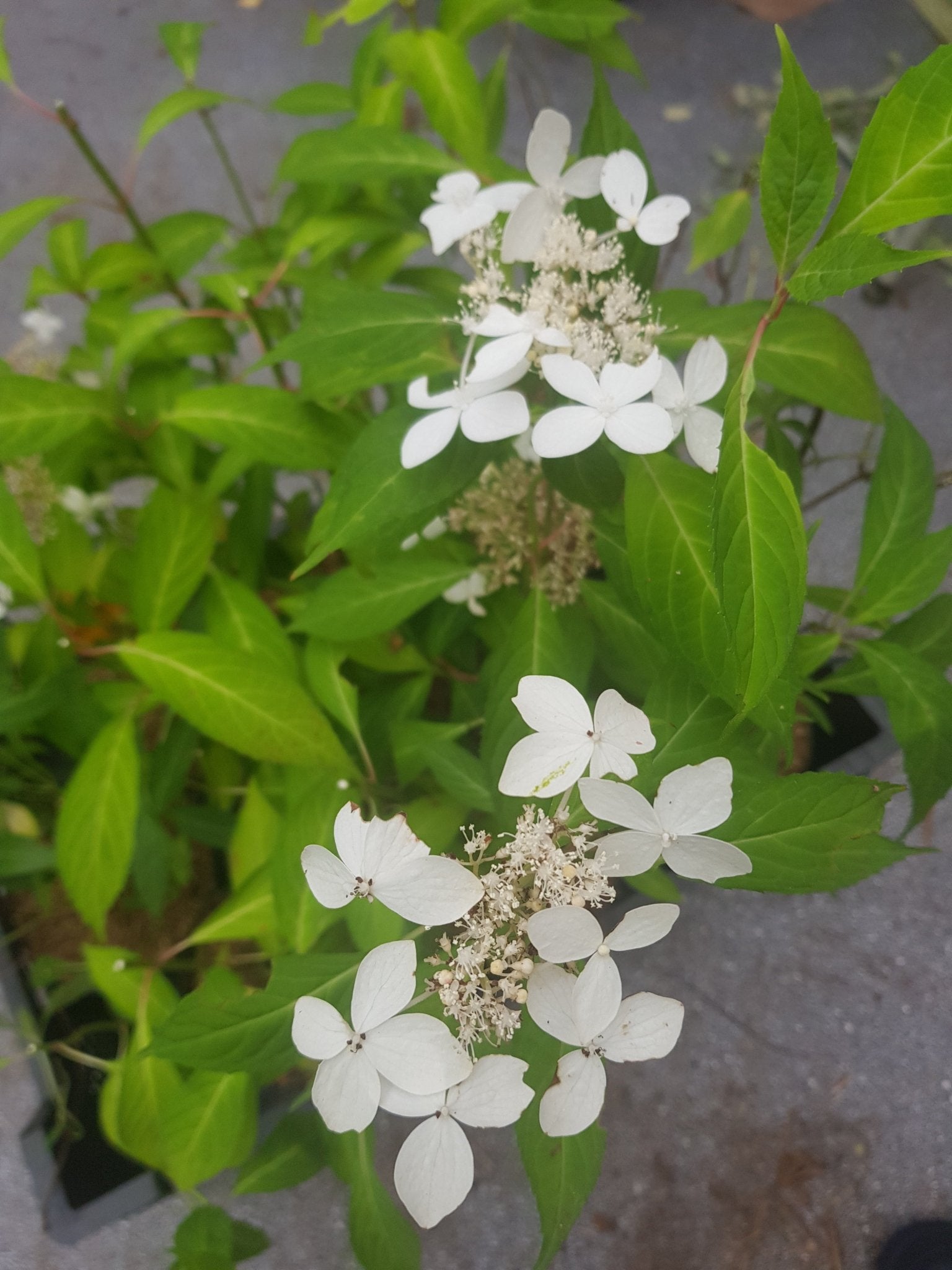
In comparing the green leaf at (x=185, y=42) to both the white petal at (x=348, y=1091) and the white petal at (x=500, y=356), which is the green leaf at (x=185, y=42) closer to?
the white petal at (x=500, y=356)

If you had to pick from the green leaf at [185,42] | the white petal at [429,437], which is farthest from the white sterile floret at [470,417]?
the green leaf at [185,42]

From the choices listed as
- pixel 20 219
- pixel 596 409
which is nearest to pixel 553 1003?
pixel 596 409

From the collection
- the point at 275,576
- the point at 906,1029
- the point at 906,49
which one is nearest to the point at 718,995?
the point at 906,1029

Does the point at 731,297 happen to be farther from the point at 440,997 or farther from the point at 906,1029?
the point at 440,997

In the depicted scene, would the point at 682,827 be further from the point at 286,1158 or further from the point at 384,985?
the point at 286,1158

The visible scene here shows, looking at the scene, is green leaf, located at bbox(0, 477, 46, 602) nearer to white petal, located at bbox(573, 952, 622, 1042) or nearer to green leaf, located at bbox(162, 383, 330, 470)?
green leaf, located at bbox(162, 383, 330, 470)

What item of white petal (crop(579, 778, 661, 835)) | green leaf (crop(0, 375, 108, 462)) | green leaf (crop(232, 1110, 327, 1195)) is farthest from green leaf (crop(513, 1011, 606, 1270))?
green leaf (crop(0, 375, 108, 462))
